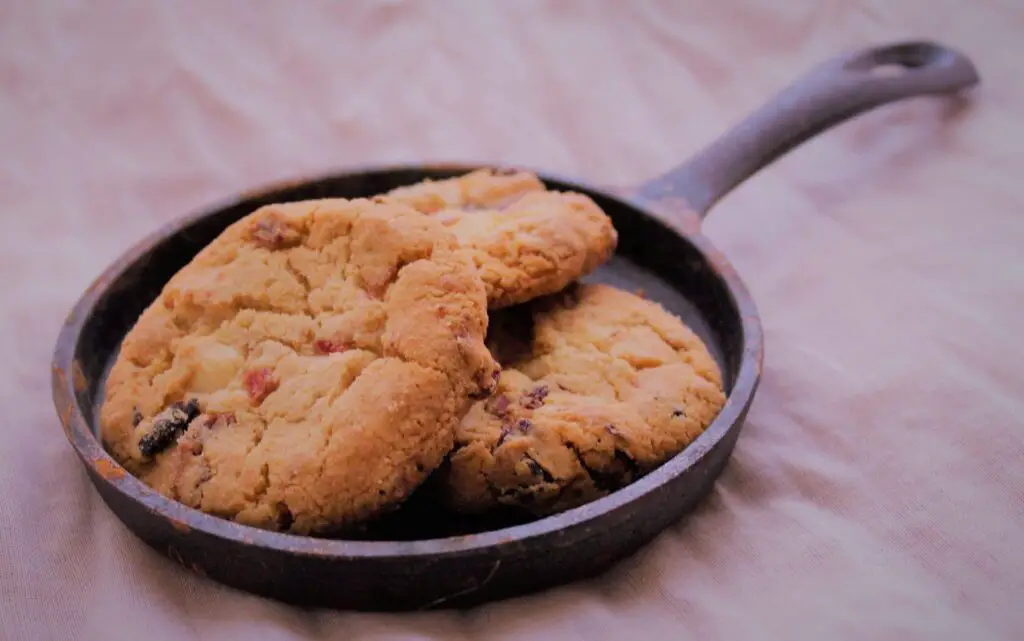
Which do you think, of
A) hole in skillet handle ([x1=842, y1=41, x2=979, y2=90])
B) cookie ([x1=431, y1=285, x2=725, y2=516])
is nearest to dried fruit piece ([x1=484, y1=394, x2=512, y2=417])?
cookie ([x1=431, y1=285, x2=725, y2=516])

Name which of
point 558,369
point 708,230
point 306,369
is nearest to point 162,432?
point 306,369

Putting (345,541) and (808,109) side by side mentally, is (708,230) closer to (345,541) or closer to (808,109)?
(808,109)

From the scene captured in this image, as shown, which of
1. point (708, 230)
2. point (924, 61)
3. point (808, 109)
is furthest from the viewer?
point (924, 61)

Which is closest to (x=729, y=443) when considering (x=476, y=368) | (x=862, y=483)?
(x=862, y=483)

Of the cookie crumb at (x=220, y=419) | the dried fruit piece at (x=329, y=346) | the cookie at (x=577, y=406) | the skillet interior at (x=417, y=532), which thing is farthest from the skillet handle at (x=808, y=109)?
the cookie crumb at (x=220, y=419)

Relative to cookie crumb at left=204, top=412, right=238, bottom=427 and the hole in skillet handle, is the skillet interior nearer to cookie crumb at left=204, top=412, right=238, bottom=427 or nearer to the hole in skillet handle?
cookie crumb at left=204, top=412, right=238, bottom=427

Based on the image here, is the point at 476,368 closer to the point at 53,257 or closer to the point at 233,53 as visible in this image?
the point at 53,257
